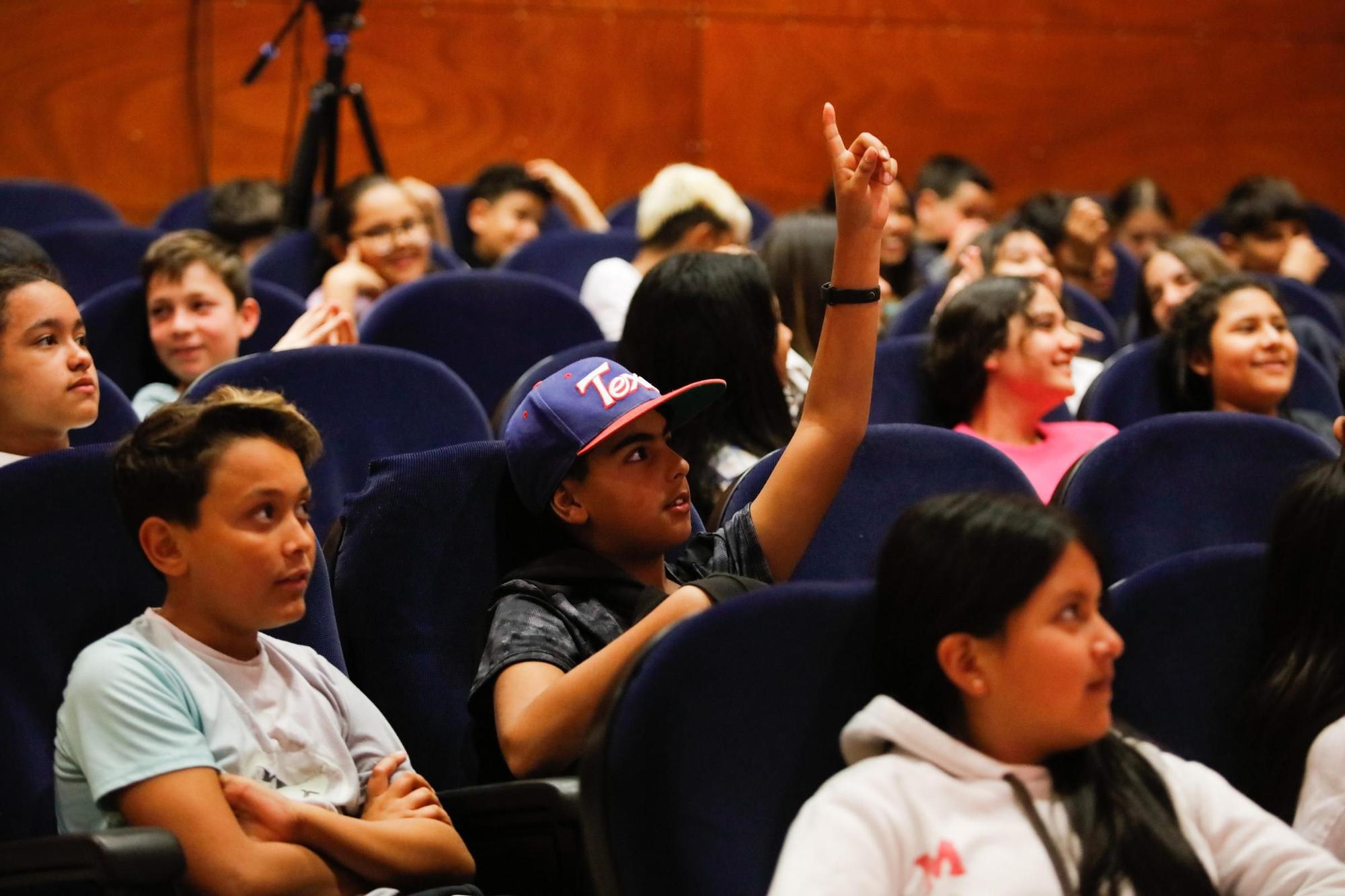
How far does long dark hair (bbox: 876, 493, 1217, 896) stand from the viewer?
4.85ft

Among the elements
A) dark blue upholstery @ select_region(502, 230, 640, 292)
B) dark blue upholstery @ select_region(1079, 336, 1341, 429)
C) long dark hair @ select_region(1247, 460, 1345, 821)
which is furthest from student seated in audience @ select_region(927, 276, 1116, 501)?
dark blue upholstery @ select_region(502, 230, 640, 292)

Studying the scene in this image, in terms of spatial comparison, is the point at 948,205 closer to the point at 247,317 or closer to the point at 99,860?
the point at 247,317

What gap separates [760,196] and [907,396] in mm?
3733

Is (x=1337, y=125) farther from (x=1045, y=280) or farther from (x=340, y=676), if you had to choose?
(x=340, y=676)

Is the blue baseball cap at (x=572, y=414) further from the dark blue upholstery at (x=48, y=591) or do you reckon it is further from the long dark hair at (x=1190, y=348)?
the long dark hair at (x=1190, y=348)

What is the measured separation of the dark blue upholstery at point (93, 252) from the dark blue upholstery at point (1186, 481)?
2.78 m

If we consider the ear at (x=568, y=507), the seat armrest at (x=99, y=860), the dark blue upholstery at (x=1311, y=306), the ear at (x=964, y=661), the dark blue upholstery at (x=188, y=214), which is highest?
the dark blue upholstery at (x=188, y=214)

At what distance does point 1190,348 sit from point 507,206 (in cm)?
264

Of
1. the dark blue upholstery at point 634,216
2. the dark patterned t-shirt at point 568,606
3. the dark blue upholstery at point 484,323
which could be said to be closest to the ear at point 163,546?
the dark patterned t-shirt at point 568,606

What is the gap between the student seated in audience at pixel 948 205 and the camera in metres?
6.14

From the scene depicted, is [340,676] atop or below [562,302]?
below

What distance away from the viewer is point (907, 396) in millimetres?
3262

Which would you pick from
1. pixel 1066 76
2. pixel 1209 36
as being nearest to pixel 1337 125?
pixel 1209 36

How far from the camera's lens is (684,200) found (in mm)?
4082
